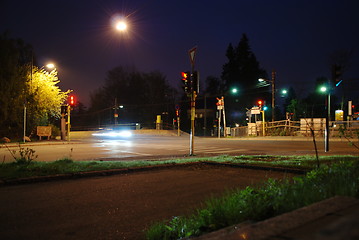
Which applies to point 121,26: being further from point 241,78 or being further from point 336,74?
point 241,78

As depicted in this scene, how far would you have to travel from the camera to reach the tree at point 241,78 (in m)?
76.4

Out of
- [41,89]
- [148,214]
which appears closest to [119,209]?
[148,214]

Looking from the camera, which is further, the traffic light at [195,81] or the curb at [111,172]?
the traffic light at [195,81]

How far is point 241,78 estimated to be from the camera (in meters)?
77.5

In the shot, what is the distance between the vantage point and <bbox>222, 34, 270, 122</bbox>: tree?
76375 mm

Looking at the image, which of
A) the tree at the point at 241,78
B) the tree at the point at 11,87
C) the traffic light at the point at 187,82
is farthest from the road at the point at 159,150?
the tree at the point at 241,78

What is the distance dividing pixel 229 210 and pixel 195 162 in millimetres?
8315

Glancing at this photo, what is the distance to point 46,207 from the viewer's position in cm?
623

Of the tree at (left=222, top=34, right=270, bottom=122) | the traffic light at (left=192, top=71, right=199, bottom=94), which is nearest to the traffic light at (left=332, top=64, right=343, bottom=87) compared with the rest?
the traffic light at (left=192, top=71, right=199, bottom=94)

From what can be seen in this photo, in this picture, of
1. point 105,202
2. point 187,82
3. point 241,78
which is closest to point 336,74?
point 187,82

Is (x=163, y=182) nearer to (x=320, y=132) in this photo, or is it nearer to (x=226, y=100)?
(x=320, y=132)

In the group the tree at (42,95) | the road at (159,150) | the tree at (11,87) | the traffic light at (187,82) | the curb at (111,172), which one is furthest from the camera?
the tree at (42,95)

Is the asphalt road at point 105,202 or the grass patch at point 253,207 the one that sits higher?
the grass patch at point 253,207

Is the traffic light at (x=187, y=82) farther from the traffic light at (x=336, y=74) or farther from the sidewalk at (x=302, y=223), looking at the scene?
the sidewalk at (x=302, y=223)
